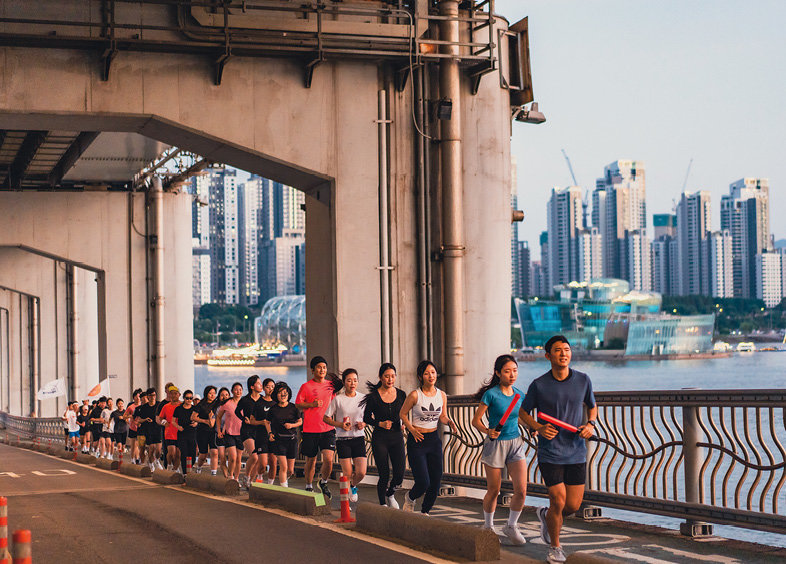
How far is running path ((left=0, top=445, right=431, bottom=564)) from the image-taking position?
9.52 metres

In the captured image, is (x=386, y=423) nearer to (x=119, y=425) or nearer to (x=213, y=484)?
(x=213, y=484)

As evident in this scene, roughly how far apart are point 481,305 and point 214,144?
5444 millimetres

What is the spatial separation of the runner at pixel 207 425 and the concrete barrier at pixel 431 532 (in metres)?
8.86

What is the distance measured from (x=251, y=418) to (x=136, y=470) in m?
6.38

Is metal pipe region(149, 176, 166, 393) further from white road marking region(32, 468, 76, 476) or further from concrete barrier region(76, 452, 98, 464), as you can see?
white road marking region(32, 468, 76, 476)

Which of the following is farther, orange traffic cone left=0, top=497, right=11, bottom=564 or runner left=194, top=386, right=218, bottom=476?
runner left=194, top=386, right=218, bottom=476

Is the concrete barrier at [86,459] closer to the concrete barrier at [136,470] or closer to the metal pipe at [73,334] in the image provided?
the concrete barrier at [136,470]

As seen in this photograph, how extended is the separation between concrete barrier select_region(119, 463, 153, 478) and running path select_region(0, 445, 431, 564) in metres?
3.53

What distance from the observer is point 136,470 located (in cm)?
2186

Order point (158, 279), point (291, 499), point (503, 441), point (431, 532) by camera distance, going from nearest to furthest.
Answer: point (431, 532)
point (503, 441)
point (291, 499)
point (158, 279)

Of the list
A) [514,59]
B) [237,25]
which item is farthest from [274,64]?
[514,59]

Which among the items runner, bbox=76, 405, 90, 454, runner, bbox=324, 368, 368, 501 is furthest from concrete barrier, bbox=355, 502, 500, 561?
runner, bbox=76, 405, 90, 454

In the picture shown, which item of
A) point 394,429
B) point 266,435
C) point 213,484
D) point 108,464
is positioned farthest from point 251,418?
point 108,464

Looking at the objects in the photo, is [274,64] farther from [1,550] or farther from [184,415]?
[1,550]
